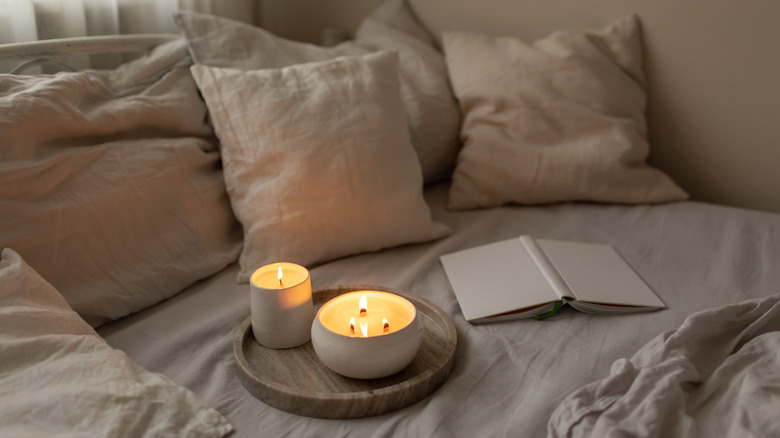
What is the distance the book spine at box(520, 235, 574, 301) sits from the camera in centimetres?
99

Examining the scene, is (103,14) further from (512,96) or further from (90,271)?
(512,96)

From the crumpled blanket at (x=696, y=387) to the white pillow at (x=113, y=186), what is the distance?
2.28ft

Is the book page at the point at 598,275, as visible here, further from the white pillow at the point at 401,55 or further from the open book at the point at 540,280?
the white pillow at the point at 401,55

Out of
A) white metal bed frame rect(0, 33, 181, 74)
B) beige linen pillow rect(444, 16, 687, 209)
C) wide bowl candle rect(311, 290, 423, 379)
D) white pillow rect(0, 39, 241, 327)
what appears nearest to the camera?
wide bowl candle rect(311, 290, 423, 379)

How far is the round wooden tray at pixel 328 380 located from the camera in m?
0.74

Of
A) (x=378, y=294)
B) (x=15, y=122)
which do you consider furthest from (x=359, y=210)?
(x=15, y=122)

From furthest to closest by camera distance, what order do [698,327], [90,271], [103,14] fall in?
[103,14], [90,271], [698,327]

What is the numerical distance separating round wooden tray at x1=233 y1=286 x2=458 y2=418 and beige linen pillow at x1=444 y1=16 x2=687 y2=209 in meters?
0.61

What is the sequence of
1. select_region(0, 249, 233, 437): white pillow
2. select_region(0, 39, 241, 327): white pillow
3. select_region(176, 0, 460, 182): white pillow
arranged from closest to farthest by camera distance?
select_region(0, 249, 233, 437): white pillow < select_region(0, 39, 241, 327): white pillow < select_region(176, 0, 460, 182): white pillow

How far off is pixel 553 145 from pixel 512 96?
15cm

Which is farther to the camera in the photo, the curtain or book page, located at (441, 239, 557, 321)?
the curtain

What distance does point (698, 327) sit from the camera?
0.83 metres

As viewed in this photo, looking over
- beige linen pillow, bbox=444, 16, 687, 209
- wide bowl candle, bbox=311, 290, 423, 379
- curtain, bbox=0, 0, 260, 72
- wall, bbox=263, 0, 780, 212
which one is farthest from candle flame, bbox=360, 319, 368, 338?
wall, bbox=263, 0, 780, 212

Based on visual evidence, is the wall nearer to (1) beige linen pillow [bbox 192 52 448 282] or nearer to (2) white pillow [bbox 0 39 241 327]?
(1) beige linen pillow [bbox 192 52 448 282]
